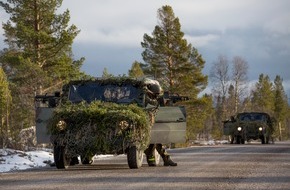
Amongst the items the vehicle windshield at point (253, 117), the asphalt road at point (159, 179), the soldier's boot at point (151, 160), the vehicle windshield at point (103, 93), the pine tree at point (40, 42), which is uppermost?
the pine tree at point (40, 42)

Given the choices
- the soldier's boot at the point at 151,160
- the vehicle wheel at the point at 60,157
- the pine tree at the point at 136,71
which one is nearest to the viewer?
the vehicle wheel at the point at 60,157

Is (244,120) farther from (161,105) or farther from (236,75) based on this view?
(236,75)

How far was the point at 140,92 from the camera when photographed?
13406 millimetres

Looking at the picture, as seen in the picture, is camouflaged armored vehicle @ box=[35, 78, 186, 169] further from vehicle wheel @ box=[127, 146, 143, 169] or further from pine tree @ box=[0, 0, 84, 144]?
pine tree @ box=[0, 0, 84, 144]

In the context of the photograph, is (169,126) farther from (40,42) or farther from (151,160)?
(40,42)

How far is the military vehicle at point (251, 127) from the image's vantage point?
3542 centimetres

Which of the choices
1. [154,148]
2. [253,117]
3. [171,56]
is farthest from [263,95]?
[154,148]

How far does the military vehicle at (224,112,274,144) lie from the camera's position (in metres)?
35.4

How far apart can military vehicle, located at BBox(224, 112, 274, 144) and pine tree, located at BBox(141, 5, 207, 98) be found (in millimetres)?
8357

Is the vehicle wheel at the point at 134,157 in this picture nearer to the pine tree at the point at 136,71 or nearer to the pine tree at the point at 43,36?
the pine tree at the point at 43,36

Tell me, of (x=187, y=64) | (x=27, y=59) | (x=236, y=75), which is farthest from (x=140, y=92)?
(x=236, y=75)

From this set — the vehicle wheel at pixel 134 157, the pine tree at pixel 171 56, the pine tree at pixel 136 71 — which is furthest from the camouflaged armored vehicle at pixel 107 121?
the pine tree at pixel 136 71

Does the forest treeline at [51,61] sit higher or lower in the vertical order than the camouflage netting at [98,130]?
higher

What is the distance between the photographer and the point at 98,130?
11.6 m
